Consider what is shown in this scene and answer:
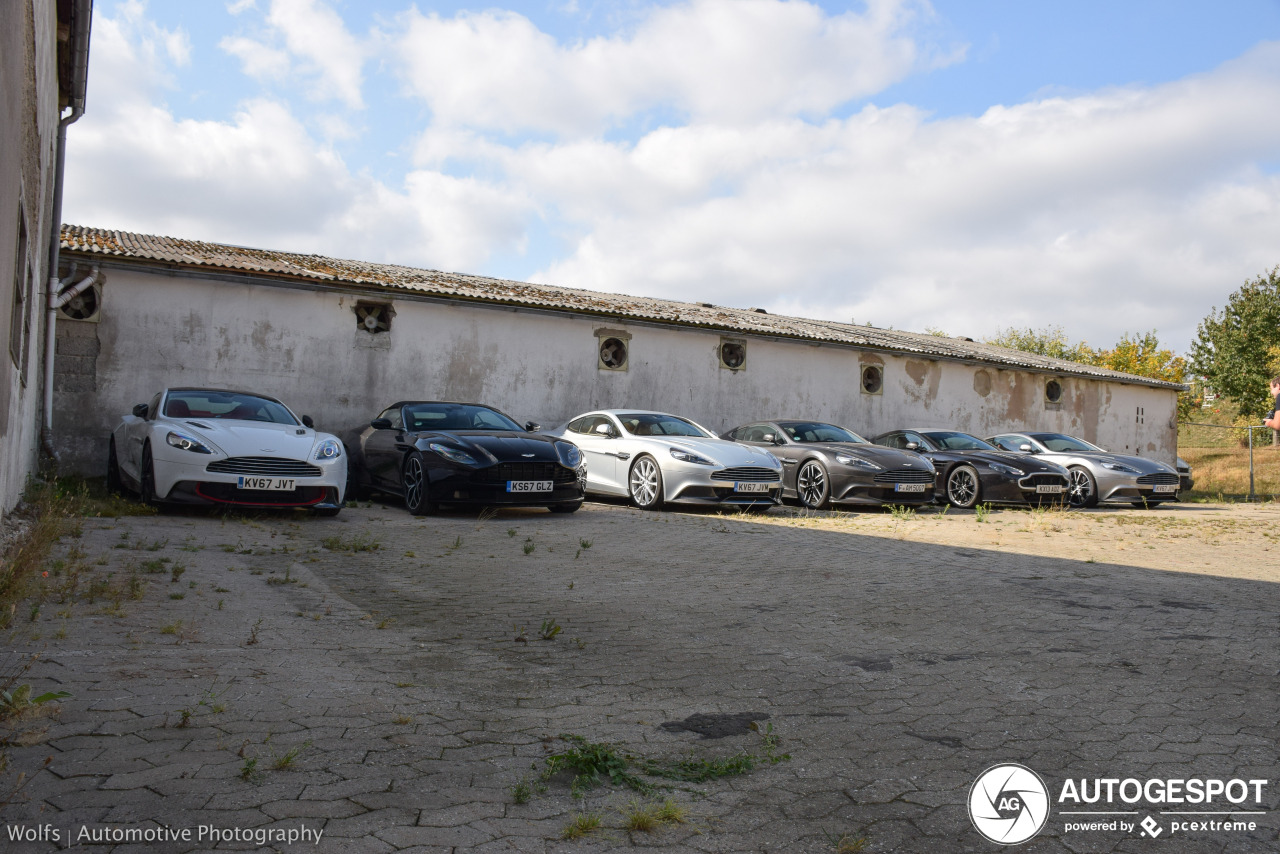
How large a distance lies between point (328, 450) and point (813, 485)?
701 centimetres

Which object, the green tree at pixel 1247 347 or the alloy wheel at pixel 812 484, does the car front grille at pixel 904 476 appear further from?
the green tree at pixel 1247 347

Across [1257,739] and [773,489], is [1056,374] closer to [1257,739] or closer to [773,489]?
[773,489]

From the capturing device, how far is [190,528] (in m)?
8.00

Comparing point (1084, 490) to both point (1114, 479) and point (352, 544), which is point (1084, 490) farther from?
point (352, 544)

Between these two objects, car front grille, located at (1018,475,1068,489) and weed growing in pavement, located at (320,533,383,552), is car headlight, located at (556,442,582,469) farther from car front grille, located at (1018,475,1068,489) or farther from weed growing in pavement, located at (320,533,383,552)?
car front grille, located at (1018,475,1068,489)

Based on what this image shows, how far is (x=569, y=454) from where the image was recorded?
34.5 ft

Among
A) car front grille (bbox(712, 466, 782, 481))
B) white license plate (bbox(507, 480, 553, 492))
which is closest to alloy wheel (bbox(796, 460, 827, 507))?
car front grille (bbox(712, 466, 782, 481))

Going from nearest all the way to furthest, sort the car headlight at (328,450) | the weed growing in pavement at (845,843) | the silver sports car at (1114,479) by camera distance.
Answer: the weed growing in pavement at (845,843) < the car headlight at (328,450) < the silver sports car at (1114,479)

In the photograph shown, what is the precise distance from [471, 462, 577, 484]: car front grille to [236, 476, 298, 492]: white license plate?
193cm

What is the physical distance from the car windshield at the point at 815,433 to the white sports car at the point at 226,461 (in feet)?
24.2

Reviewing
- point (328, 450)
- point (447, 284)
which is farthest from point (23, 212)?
point (447, 284)

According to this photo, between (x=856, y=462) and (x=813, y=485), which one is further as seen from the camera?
(x=813, y=485)

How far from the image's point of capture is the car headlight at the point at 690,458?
11414 mm

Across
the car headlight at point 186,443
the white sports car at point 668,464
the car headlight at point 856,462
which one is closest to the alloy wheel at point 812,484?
the car headlight at point 856,462
